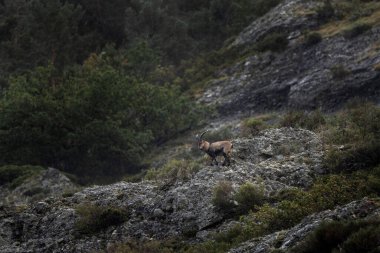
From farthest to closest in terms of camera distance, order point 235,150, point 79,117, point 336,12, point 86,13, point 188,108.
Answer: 1. point 86,13
2. point 336,12
3. point 188,108
4. point 79,117
5. point 235,150

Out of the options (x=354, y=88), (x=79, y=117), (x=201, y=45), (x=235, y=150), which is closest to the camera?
(x=235, y=150)

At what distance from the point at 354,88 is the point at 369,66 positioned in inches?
58.3

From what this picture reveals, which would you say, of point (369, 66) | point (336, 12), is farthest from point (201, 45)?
point (369, 66)

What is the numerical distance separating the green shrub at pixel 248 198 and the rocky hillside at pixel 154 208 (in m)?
0.49

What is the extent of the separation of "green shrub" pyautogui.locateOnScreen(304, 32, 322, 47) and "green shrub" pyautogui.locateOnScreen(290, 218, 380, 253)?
27018 mm

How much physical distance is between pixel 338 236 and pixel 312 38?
2775cm

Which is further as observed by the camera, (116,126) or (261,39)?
(261,39)

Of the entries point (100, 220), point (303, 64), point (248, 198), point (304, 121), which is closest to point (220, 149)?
point (248, 198)

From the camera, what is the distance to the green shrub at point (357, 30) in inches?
1416

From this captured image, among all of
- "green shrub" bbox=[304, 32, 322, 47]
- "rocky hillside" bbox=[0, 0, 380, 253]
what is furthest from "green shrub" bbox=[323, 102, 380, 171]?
"green shrub" bbox=[304, 32, 322, 47]

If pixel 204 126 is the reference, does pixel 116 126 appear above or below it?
above

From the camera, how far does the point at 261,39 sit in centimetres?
4262

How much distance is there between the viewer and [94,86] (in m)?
35.0

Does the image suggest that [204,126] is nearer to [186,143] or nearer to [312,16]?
[186,143]
